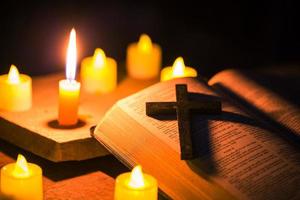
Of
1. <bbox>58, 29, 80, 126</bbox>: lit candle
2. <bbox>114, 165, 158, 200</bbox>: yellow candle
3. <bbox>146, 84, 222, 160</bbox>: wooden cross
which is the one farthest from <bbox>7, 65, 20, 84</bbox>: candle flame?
<bbox>114, 165, 158, 200</bbox>: yellow candle

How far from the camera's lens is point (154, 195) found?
111 cm

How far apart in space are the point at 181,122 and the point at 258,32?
3.92 ft

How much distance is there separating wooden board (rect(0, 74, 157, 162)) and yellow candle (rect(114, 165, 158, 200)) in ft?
0.80

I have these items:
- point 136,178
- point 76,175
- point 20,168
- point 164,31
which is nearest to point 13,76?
point 76,175

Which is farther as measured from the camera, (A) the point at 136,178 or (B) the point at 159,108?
(B) the point at 159,108

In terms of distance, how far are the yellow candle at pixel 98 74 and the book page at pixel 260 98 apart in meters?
0.26

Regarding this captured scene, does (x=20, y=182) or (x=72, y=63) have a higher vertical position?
(x=72, y=63)

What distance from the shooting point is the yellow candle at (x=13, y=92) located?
1487 millimetres

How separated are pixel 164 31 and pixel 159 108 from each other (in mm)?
1076

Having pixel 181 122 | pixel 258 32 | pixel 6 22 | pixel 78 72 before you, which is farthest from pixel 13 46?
pixel 181 122

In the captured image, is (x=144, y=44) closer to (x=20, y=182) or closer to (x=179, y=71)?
(x=179, y=71)

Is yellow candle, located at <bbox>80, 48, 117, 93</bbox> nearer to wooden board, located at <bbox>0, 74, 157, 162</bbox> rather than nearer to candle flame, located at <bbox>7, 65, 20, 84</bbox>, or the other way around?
wooden board, located at <bbox>0, 74, 157, 162</bbox>

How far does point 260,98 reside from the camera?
146cm

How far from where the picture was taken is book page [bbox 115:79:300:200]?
1126 millimetres
